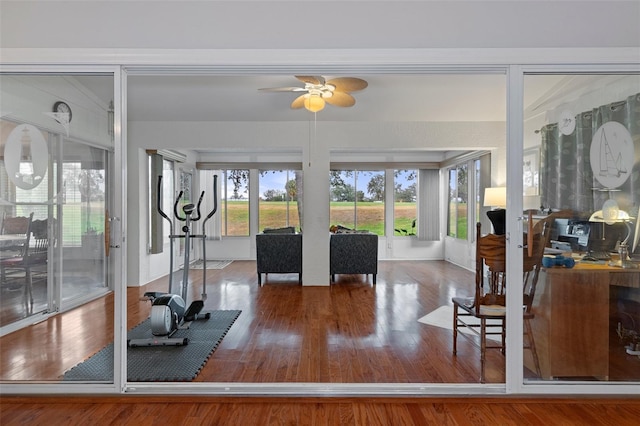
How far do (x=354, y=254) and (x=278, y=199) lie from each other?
11.1 ft

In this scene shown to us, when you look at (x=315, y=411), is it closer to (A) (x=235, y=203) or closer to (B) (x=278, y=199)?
(B) (x=278, y=199)

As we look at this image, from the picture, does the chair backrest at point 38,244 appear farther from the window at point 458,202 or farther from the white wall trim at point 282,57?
the window at point 458,202

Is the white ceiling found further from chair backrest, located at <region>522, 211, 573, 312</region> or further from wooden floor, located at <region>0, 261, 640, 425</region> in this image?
wooden floor, located at <region>0, 261, 640, 425</region>

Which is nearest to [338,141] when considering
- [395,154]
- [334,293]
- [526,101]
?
[334,293]

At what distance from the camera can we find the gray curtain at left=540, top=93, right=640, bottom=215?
241cm

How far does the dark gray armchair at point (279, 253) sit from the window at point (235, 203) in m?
2.95

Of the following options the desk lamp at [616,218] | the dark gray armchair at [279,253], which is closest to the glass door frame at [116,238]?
the desk lamp at [616,218]

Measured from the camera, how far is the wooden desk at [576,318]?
2449mm

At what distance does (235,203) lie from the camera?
29.7ft

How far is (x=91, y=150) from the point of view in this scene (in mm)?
2553

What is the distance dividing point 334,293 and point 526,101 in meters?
3.80

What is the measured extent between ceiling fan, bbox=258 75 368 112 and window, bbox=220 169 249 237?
5.05 m

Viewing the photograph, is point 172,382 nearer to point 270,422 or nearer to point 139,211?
point 270,422

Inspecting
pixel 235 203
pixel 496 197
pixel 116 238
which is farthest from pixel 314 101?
pixel 235 203
